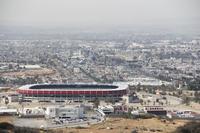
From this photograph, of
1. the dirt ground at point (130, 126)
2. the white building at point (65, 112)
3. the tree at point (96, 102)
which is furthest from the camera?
the tree at point (96, 102)

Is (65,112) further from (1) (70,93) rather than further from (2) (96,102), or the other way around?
(1) (70,93)

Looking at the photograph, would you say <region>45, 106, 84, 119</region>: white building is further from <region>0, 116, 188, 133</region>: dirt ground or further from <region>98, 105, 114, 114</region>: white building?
<region>98, 105, 114, 114</region>: white building

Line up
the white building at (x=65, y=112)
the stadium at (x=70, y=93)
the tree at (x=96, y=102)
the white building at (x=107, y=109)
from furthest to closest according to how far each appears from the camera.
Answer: the stadium at (x=70, y=93), the tree at (x=96, y=102), the white building at (x=107, y=109), the white building at (x=65, y=112)

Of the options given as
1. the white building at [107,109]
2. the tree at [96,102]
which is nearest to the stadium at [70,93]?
the tree at [96,102]

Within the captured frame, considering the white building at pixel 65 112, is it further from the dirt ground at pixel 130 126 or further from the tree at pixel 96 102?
the tree at pixel 96 102

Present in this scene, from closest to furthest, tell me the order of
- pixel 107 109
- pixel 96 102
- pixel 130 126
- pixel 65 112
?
1. pixel 130 126
2. pixel 65 112
3. pixel 107 109
4. pixel 96 102

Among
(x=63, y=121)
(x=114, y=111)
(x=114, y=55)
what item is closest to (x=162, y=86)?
(x=114, y=111)

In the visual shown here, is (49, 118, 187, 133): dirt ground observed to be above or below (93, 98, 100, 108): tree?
above

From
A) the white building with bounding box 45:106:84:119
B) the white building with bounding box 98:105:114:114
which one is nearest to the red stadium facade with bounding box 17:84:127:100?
the white building with bounding box 98:105:114:114

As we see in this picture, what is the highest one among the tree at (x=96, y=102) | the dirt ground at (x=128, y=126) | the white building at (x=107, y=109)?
the dirt ground at (x=128, y=126)

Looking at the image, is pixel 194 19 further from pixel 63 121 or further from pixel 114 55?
pixel 63 121

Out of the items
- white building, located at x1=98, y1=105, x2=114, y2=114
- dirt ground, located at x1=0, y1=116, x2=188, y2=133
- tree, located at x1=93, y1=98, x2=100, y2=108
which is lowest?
tree, located at x1=93, y1=98, x2=100, y2=108

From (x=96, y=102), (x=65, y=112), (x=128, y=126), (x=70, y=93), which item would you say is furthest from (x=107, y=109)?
(x=70, y=93)
